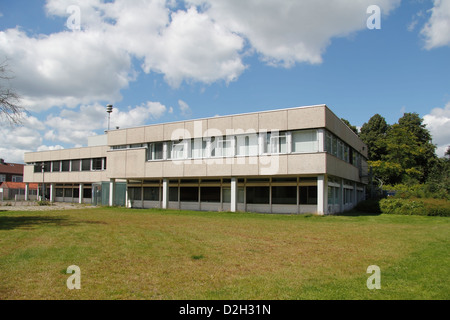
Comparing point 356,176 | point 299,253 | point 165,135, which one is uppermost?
point 165,135

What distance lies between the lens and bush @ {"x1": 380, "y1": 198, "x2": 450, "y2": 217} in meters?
26.4

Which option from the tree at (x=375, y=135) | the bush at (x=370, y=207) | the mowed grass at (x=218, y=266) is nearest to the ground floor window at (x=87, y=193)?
the bush at (x=370, y=207)

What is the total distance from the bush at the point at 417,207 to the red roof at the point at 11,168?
81.9 m

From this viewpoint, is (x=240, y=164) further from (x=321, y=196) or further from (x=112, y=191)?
(x=112, y=191)

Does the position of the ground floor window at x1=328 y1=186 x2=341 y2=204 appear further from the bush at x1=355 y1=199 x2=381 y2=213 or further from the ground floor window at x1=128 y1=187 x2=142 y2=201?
the ground floor window at x1=128 y1=187 x2=142 y2=201

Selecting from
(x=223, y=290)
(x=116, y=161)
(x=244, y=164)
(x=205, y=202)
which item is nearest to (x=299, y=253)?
(x=223, y=290)

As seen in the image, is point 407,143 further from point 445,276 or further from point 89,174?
point 445,276

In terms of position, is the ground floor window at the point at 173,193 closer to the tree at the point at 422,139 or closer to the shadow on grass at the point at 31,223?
the shadow on grass at the point at 31,223

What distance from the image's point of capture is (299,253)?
9734 mm

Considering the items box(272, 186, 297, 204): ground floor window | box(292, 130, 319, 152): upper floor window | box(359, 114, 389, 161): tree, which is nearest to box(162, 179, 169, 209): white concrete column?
box(272, 186, 297, 204): ground floor window

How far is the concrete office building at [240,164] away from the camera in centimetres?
2534

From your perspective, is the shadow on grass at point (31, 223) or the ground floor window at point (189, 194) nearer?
the shadow on grass at point (31, 223)

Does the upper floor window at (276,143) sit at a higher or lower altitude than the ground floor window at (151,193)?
higher
